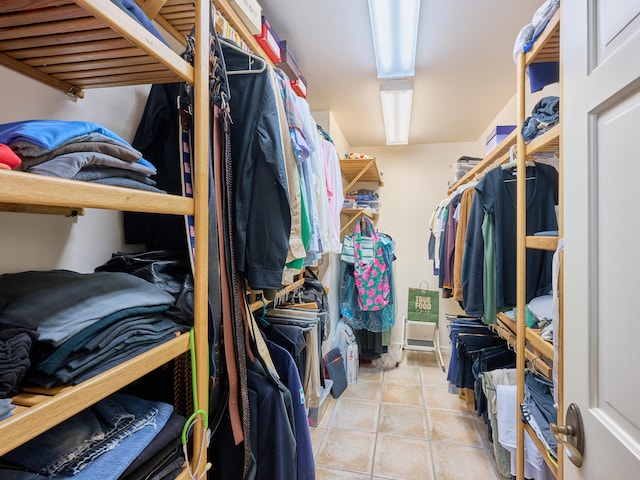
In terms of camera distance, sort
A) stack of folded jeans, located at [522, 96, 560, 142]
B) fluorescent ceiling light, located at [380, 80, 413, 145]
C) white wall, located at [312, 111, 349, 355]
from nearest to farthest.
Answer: stack of folded jeans, located at [522, 96, 560, 142], fluorescent ceiling light, located at [380, 80, 413, 145], white wall, located at [312, 111, 349, 355]

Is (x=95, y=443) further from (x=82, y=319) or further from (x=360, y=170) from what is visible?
(x=360, y=170)

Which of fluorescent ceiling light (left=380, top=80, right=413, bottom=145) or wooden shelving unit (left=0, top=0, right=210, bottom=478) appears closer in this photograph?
wooden shelving unit (left=0, top=0, right=210, bottom=478)

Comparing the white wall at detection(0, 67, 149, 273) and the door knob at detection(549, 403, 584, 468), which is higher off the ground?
the white wall at detection(0, 67, 149, 273)

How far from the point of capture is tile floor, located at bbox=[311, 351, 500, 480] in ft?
6.55

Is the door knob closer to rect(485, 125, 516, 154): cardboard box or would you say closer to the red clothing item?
the red clothing item

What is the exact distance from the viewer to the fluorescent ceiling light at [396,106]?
2414 mm

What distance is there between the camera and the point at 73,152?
1.85 ft

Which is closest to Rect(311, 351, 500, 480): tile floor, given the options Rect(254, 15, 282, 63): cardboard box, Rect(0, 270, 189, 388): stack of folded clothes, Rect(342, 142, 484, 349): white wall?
Rect(342, 142, 484, 349): white wall

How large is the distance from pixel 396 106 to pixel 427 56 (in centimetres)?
58

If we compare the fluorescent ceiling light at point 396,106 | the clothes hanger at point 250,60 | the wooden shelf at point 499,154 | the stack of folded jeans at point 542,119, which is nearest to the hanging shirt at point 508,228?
the wooden shelf at point 499,154

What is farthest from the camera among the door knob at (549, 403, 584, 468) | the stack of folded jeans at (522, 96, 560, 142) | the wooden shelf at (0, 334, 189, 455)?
the stack of folded jeans at (522, 96, 560, 142)

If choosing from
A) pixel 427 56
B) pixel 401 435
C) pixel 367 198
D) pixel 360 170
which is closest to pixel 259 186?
pixel 427 56

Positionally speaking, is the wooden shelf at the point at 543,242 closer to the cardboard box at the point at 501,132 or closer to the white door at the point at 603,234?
the white door at the point at 603,234

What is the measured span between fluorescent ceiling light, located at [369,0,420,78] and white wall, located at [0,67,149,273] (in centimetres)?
120
